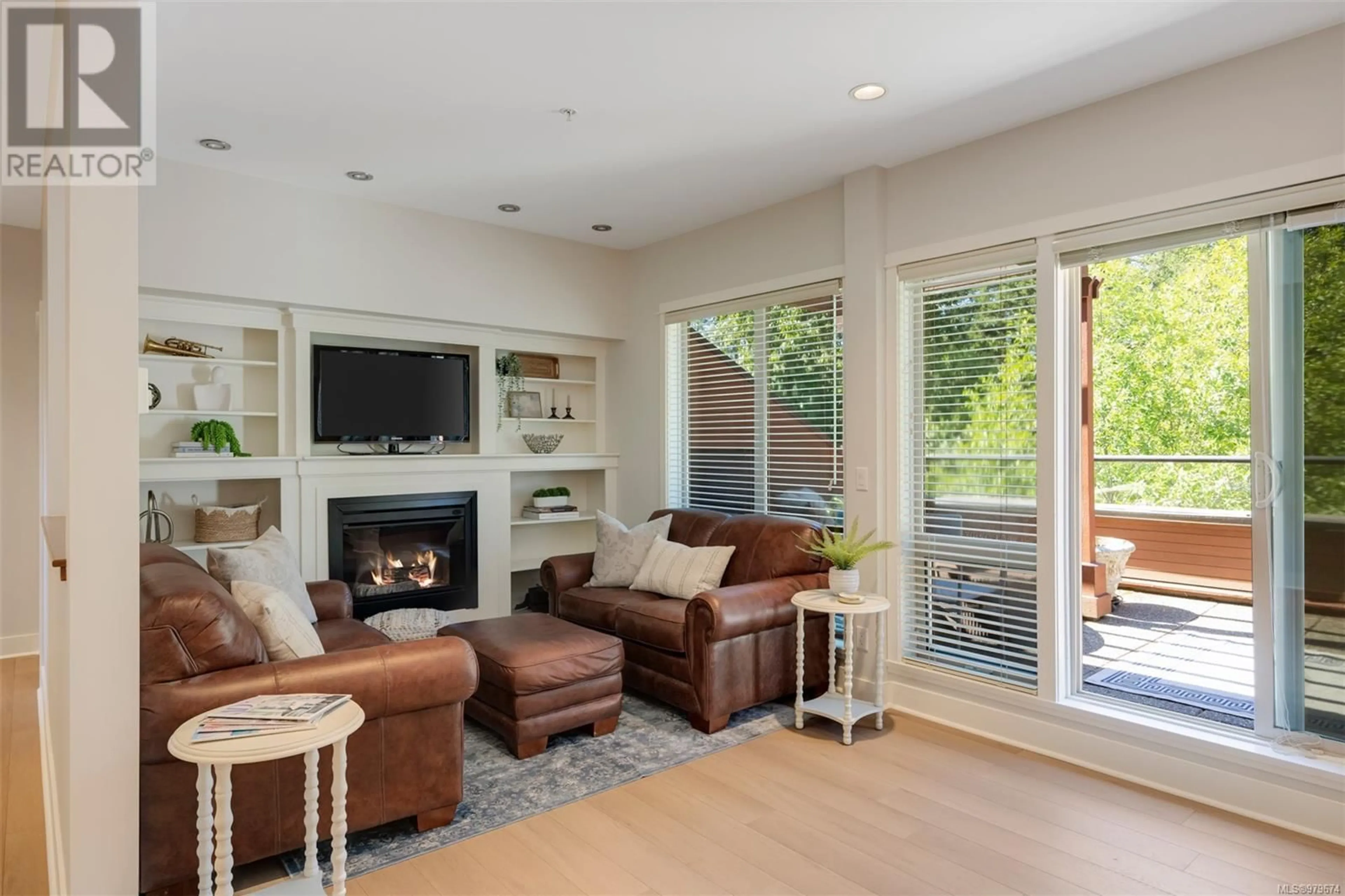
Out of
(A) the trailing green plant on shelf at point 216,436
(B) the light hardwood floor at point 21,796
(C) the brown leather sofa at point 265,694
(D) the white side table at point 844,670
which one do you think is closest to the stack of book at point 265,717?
(C) the brown leather sofa at point 265,694

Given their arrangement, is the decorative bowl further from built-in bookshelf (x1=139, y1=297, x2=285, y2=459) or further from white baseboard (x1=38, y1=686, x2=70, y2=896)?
white baseboard (x1=38, y1=686, x2=70, y2=896)

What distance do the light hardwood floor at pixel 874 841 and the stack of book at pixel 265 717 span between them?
637mm

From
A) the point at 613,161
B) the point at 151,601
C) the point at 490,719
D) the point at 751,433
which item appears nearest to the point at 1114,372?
the point at 751,433

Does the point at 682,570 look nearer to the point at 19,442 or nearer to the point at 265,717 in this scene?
the point at 265,717

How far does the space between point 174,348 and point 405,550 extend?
1801mm

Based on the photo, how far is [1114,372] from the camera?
4.75m

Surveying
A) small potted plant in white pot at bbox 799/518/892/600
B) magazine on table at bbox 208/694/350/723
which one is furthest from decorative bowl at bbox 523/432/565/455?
magazine on table at bbox 208/694/350/723

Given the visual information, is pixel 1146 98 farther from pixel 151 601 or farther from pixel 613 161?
pixel 151 601

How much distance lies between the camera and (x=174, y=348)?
414cm

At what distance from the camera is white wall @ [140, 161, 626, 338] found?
387 cm

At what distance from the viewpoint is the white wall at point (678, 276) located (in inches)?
172

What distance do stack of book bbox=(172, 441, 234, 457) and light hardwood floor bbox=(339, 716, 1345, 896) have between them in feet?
8.94

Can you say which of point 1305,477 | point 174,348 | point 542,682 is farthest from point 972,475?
point 174,348

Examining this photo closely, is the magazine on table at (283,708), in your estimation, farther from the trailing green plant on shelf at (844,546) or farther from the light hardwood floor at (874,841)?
the trailing green plant on shelf at (844,546)
